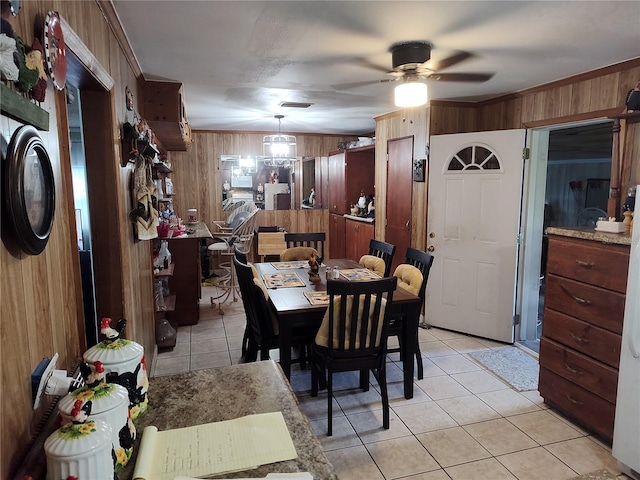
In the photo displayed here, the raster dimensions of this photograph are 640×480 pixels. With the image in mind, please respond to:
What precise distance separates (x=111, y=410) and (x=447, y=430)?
85.4 inches

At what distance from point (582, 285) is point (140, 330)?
279 centimetres

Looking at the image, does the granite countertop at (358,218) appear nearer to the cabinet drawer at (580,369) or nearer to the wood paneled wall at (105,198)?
the wood paneled wall at (105,198)

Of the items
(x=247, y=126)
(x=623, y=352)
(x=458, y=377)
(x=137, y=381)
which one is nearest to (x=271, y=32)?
(x=137, y=381)

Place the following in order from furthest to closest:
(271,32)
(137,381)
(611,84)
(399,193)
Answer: (399,193)
(611,84)
(271,32)
(137,381)

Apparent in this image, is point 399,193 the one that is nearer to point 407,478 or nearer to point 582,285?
point 582,285

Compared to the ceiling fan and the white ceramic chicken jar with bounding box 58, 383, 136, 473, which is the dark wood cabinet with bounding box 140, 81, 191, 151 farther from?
the white ceramic chicken jar with bounding box 58, 383, 136, 473

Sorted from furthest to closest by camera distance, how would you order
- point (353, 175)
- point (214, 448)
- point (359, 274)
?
point (353, 175)
point (359, 274)
point (214, 448)

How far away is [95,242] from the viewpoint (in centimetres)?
200

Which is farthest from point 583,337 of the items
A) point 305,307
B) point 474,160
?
point 474,160

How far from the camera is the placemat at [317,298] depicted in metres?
2.60

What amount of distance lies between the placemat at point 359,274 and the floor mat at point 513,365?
1.20m

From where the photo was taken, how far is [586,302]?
95.0 inches

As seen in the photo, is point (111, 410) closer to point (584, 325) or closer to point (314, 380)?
point (314, 380)

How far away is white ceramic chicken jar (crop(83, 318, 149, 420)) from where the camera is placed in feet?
3.39
